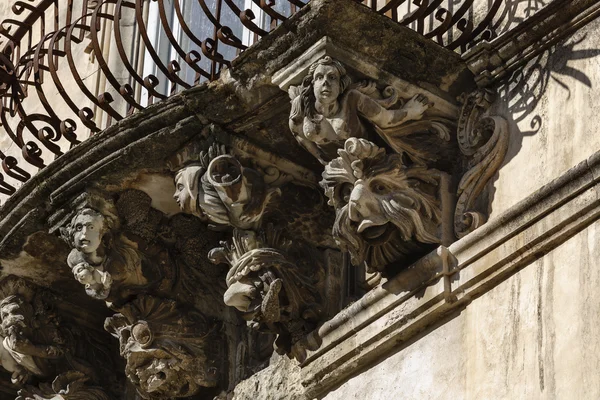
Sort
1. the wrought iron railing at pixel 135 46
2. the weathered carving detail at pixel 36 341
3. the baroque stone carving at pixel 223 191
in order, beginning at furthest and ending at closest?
the weathered carving detail at pixel 36 341, the baroque stone carving at pixel 223 191, the wrought iron railing at pixel 135 46

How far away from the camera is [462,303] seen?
19.4 feet

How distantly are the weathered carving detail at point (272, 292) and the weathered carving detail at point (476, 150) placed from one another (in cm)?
68

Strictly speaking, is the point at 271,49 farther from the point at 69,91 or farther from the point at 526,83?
the point at 69,91

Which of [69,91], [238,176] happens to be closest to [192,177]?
[238,176]

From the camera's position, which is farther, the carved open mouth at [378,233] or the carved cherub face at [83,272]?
the carved cherub face at [83,272]

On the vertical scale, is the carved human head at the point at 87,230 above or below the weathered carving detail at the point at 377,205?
above

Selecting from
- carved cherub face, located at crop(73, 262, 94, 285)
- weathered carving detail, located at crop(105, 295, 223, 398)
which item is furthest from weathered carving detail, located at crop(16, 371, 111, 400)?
carved cherub face, located at crop(73, 262, 94, 285)

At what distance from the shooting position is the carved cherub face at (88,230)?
670cm

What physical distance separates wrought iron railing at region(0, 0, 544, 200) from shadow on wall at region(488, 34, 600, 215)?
259 mm

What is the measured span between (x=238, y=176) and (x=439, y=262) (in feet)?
2.89

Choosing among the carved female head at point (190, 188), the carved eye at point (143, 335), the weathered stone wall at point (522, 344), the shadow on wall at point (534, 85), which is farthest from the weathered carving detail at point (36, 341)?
the shadow on wall at point (534, 85)

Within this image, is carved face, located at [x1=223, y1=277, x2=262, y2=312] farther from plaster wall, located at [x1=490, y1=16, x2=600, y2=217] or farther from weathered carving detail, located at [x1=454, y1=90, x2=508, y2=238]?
plaster wall, located at [x1=490, y1=16, x2=600, y2=217]

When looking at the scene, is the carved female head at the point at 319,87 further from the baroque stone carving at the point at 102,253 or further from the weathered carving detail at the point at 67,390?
the weathered carving detail at the point at 67,390

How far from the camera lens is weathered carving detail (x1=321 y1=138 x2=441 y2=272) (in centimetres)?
602
